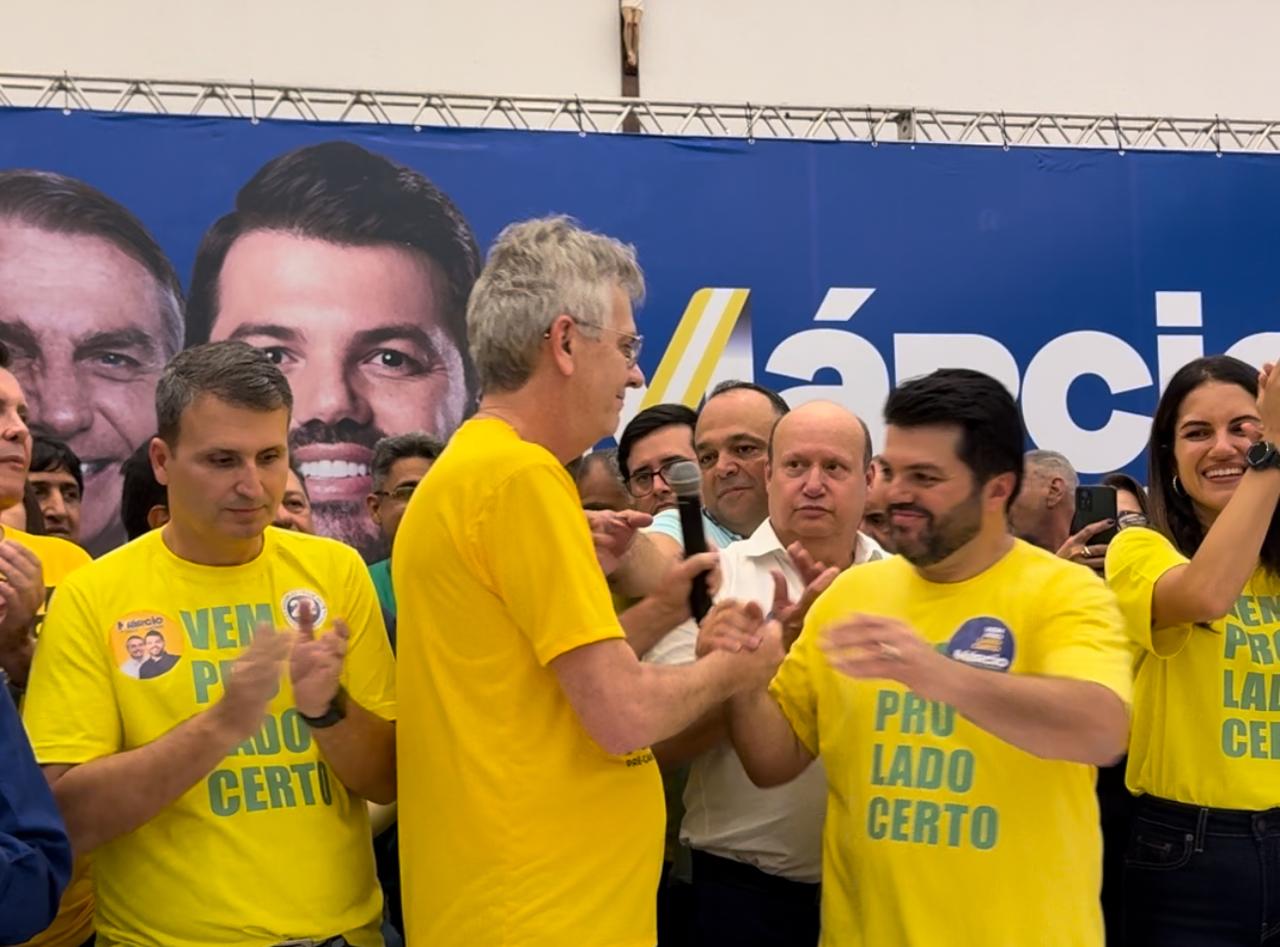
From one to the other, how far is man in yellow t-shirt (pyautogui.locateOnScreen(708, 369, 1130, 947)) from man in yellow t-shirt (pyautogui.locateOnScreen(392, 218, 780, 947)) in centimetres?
29

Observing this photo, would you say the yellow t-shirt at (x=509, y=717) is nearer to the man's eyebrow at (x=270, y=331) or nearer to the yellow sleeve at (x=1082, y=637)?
the yellow sleeve at (x=1082, y=637)

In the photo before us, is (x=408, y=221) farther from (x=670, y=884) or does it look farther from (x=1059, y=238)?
(x=670, y=884)

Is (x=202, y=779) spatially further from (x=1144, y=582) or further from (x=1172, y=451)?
(x=1172, y=451)

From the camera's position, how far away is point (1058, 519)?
462cm

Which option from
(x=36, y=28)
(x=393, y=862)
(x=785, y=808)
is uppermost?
(x=36, y=28)

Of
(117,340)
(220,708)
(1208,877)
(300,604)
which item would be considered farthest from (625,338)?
(117,340)

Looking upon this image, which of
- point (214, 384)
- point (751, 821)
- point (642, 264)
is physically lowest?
point (751, 821)

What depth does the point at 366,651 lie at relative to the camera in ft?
7.31

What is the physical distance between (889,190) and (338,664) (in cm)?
406

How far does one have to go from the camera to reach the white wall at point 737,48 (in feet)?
21.0

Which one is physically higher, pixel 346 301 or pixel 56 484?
pixel 346 301

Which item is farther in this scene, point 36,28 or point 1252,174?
point 36,28

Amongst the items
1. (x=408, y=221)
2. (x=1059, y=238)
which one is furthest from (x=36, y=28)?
(x=1059, y=238)

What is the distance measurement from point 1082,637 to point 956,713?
233mm
